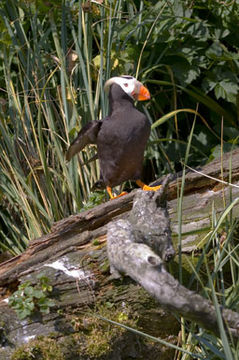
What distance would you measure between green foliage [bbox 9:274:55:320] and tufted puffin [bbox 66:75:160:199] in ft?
4.06

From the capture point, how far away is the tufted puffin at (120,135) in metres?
3.55

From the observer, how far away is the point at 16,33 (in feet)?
13.9

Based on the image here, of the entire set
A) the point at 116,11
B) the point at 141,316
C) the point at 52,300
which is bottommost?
the point at 141,316

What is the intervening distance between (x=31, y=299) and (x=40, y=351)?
8.2 inches

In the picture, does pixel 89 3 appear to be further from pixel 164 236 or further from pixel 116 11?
pixel 164 236

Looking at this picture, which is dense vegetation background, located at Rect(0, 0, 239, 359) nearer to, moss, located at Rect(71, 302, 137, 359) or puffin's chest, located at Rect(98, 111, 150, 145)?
puffin's chest, located at Rect(98, 111, 150, 145)

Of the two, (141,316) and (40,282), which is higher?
(40,282)

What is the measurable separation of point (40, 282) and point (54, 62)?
2248 mm

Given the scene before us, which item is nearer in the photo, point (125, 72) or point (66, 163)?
point (66, 163)

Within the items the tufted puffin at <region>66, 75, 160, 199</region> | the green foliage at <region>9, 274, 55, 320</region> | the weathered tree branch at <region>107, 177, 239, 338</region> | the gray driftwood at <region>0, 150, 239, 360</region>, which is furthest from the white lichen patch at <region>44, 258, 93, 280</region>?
the tufted puffin at <region>66, 75, 160, 199</region>

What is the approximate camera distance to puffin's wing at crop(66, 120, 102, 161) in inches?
143

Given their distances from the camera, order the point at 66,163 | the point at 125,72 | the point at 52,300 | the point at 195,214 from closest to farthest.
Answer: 1. the point at 52,300
2. the point at 195,214
3. the point at 66,163
4. the point at 125,72

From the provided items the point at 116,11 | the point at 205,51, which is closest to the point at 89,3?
the point at 116,11

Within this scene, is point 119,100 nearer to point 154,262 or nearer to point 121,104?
point 121,104
